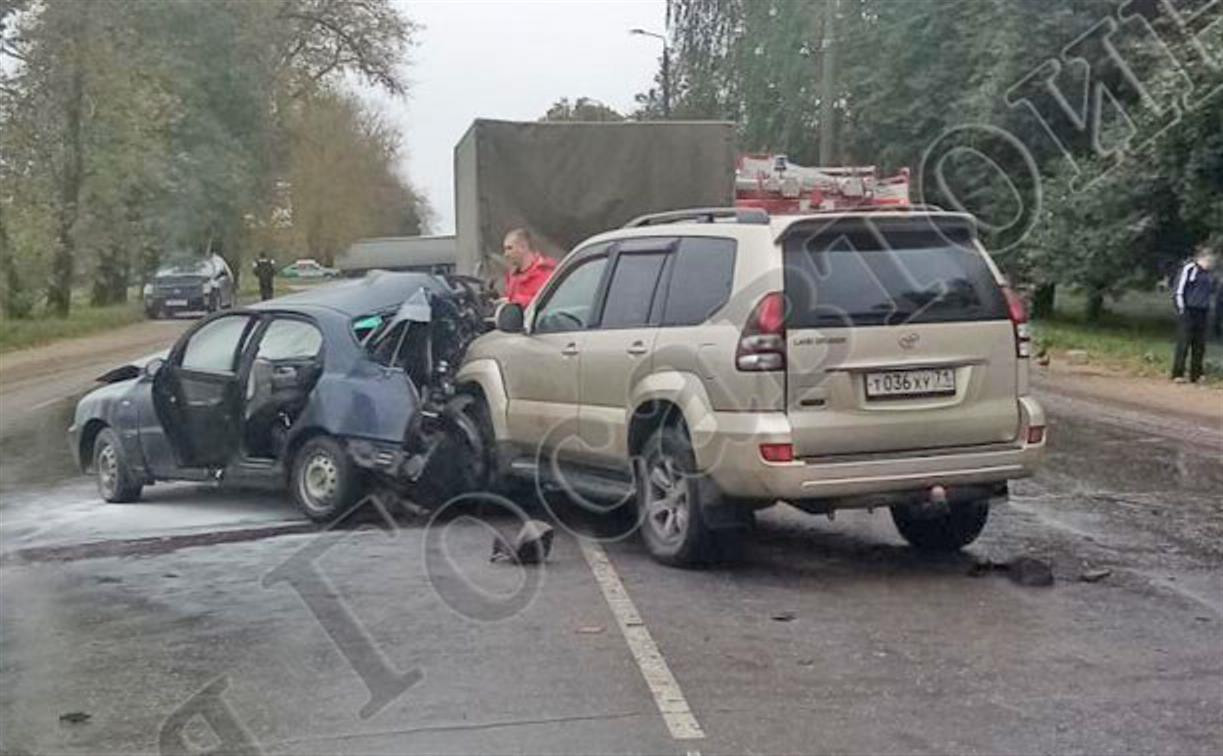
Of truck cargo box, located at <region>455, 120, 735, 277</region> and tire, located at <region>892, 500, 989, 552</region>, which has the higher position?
truck cargo box, located at <region>455, 120, 735, 277</region>

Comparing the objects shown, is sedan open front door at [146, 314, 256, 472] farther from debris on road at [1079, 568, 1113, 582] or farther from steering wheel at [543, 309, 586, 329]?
→ debris on road at [1079, 568, 1113, 582]

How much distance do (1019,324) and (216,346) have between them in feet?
17.5

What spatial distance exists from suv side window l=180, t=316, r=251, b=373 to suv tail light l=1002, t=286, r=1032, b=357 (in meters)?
5.06

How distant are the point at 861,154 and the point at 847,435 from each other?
32.2 metres

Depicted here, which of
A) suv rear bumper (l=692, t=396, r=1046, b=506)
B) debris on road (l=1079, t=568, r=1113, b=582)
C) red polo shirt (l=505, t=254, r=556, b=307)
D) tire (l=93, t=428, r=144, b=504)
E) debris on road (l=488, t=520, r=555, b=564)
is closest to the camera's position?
suv rear bumper (l=692, t=396, r=1046, b=506)

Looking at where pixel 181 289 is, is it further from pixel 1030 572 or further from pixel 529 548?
pixel 1030 572

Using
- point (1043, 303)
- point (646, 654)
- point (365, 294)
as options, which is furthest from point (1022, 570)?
point (1043, 303)

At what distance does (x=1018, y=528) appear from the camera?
9.62m

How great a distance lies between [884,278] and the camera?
8.02 metres

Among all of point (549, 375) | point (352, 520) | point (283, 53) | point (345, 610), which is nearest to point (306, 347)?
point (352, 520)

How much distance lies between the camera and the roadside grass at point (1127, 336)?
23.3m

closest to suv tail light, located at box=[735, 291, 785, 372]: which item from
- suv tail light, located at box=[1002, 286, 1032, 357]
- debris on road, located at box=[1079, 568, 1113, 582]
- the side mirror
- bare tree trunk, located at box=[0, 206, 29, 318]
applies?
suv tail light, located at box=[1002, 286, 1032, 357]

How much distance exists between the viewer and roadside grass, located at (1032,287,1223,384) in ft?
76.6

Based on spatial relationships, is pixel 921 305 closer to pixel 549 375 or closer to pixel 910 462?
pixel 910 462
